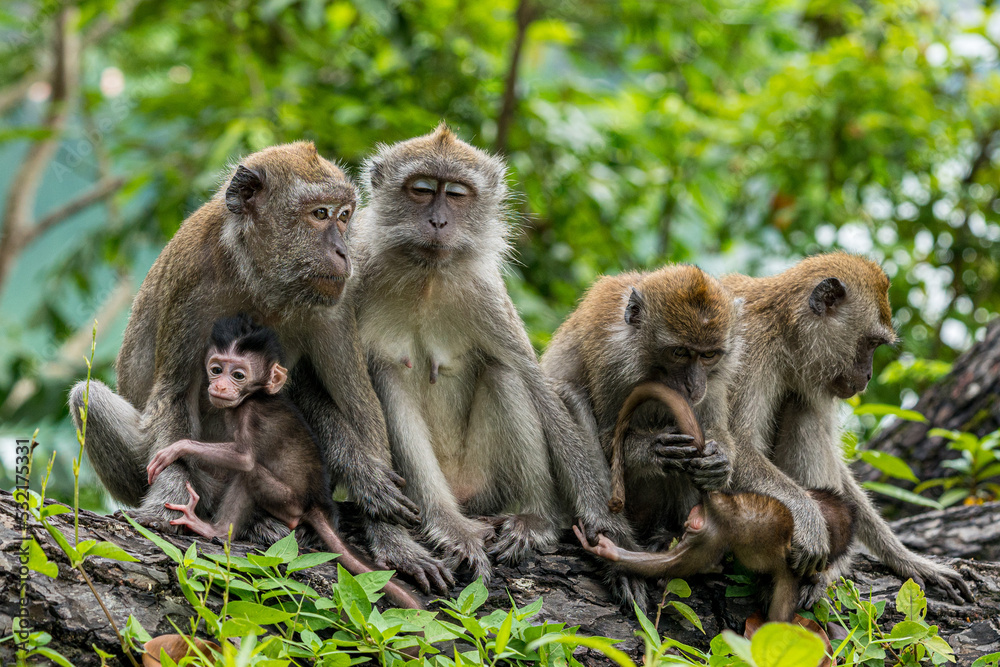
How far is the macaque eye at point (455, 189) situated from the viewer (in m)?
5.17

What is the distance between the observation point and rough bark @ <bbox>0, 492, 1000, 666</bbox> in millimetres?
3248

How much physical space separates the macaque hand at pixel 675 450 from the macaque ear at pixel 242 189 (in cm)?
244

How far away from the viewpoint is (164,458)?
412 centimetres

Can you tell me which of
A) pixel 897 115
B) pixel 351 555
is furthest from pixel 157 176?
pixel 897 115

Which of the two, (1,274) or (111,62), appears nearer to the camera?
(1,274)

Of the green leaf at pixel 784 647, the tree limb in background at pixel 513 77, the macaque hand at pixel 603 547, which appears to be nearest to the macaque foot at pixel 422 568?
the macaque hand at pixel 603 547

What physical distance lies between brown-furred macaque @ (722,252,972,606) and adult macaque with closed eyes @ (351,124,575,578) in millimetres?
1165

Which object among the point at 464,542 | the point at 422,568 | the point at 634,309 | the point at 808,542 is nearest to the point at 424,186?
the point at 634,309

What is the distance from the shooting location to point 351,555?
423 centimetres

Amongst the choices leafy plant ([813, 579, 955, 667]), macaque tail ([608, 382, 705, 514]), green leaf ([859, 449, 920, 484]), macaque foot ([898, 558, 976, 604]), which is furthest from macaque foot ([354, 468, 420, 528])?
green leaf ([859, 449, 920, 484])

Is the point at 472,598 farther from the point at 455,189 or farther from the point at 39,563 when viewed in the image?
the point at 455,189

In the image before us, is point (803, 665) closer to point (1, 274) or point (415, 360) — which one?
point (415, 360)

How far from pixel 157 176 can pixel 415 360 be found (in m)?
4.64

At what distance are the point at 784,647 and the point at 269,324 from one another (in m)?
3.07
